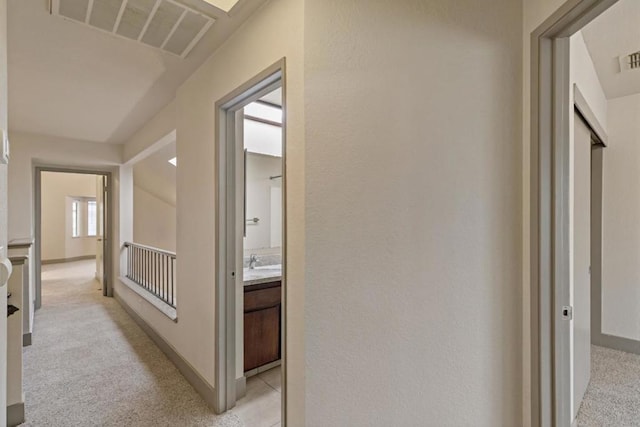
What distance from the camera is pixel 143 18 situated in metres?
1.57

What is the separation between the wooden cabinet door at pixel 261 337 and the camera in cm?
229

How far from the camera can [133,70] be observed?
86.8 inches

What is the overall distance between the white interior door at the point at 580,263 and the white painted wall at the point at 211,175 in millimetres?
1598

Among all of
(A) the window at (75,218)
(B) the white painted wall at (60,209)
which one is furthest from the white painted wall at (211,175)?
(A) the window at (75,218)

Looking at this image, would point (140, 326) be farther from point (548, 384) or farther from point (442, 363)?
point (548, 384)

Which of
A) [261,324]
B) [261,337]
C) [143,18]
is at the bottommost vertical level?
[261,337]

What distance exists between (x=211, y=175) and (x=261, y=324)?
120cm

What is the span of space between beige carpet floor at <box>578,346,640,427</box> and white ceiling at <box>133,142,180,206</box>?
4707 mm

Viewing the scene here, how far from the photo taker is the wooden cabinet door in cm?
229

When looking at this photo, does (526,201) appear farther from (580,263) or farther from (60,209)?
(60,209)

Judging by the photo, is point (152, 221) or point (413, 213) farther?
point (152, 221)

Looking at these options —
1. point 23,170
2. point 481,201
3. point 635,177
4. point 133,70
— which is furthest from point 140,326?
point 635,177

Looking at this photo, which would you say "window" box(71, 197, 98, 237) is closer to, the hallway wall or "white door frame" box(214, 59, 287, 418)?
"white door frame" box(214, 59, 287, 418)

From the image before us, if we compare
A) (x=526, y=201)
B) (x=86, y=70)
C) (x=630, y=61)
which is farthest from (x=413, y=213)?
(x=86, y=70)
